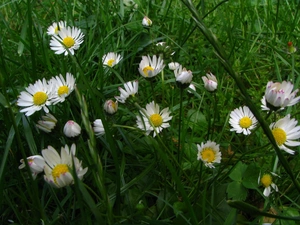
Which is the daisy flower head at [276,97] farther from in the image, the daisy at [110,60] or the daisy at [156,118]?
the daisy at [110,60]

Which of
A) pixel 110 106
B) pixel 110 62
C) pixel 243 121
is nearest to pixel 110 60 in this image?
pixel 110 62

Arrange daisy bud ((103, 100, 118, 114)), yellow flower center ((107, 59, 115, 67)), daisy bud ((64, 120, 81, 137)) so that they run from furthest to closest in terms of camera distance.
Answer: yellow flower center ((107, 59, 115, 67)) → daisy bud ((103, 100, 118, 114)) → daisy bud ((64, 120, 81, 137))

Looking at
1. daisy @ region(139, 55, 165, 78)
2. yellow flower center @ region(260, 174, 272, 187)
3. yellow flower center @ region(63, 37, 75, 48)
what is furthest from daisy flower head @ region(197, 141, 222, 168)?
yellow flower center @ region(63, 37, 75, 48)

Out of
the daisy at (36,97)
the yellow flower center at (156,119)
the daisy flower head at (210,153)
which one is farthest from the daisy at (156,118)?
the daisy at (36,97)

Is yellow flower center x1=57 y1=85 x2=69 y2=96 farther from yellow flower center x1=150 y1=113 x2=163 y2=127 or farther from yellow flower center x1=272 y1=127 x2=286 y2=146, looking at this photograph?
yellow flower center x1=272 y1=127 x2=286 y2=146

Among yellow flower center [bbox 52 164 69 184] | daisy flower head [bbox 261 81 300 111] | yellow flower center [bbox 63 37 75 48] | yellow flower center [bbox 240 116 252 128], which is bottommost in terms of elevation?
yellow flower center [bbox 240 116 252 128]

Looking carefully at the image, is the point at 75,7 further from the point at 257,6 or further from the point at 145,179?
the point at 145,179

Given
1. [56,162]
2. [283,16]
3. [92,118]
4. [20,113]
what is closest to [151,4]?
[283,16]
